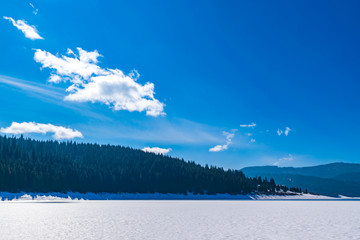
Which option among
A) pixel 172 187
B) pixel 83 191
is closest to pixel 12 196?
pixel 83 191

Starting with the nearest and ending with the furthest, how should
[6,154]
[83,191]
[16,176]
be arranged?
[16,176], [83,191], [6,154]

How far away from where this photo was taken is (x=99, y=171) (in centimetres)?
18162

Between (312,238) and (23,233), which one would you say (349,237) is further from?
(23,233)

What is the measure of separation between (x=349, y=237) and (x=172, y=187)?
167039 millimetres

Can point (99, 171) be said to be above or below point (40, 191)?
above

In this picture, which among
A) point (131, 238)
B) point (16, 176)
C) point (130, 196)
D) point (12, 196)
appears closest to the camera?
point (131, 238)

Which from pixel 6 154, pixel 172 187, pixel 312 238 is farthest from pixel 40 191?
pixel 312 238

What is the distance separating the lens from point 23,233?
30.3 metres

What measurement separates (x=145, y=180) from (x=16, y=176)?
66.1 metres

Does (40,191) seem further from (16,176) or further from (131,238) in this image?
(131,238)

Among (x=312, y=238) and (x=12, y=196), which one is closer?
(x=312, y=238)

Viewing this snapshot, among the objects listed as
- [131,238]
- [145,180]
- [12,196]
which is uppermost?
[145,180]

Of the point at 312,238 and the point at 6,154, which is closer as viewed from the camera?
the point at 312,238

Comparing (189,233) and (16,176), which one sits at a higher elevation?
(16,176)
